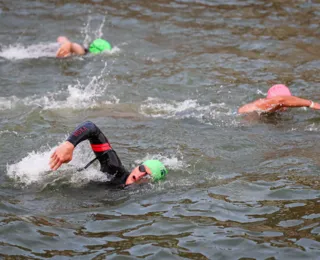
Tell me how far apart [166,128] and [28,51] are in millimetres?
5904

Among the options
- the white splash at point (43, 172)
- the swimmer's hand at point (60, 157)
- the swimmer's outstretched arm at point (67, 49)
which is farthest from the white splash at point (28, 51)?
the swimmer's hand at point (60, 157)

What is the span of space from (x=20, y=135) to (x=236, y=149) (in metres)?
3.56

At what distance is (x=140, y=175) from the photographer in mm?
7477

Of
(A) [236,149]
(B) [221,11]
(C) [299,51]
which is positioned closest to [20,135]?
(A) [236,149]

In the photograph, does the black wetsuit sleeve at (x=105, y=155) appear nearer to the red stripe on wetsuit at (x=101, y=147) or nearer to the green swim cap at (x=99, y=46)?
the red stripe on wetsuit at (x=101, y=147)

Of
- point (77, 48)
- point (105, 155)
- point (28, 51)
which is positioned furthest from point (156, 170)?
point (28, 51)

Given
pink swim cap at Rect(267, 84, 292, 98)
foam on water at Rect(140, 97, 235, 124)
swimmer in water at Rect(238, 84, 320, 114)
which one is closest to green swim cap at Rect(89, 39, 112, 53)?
foam on water at Rect(140, 97, 235, 124)

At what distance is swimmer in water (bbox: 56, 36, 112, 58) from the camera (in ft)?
44.9

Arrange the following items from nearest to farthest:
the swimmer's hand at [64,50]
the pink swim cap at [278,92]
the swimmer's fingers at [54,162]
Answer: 1. the swimmer's fingers at [54,162]
2. the pink swim cap at [278,92]
3. the swimmer's hand at [64,50]

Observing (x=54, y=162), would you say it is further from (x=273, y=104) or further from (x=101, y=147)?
(x=273, y=104)

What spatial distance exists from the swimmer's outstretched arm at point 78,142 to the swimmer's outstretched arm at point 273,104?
351cm

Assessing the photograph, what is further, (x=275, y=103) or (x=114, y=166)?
(x=275, y=103)

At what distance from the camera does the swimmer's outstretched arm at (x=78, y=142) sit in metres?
6.62

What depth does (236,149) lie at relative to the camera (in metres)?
9.00
